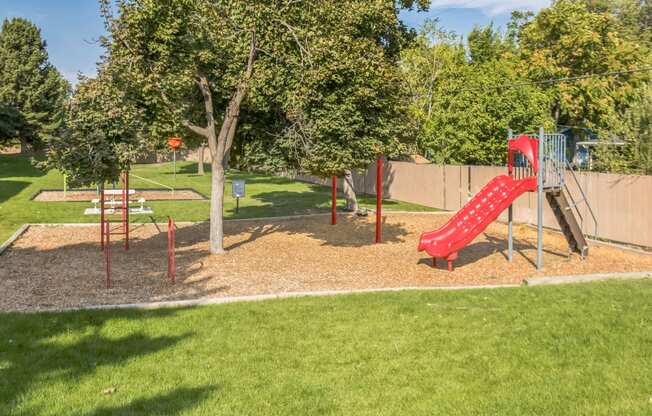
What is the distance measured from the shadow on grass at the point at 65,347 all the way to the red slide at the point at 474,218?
6623 mm

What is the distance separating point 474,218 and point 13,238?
1214 cm

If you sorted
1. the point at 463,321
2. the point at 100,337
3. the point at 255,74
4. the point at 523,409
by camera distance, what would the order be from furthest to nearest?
the point at 255,74
the point at 463,321
the point at 100,337
the point at 523,409

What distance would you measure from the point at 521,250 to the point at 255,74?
8.47m

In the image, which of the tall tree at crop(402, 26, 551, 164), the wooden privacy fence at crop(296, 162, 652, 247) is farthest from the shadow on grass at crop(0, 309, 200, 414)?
the tall tree at crop(402, 26, 551, 164)

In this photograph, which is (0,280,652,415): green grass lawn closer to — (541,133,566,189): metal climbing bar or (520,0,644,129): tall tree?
(541,133,566,189): metal climbing bar

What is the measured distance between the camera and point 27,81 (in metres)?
56.2

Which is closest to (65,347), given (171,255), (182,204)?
(171,255)

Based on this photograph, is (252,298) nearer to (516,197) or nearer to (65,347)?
(65,347)

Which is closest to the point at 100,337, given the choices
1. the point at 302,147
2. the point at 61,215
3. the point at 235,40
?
the point at 302,147

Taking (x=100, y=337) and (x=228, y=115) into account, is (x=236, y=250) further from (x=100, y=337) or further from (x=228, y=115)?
(x=100, y=337)

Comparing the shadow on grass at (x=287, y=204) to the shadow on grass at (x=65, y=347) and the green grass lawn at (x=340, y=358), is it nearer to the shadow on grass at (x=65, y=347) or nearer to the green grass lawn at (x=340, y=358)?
the shadow on grass at (x=65, y=347)

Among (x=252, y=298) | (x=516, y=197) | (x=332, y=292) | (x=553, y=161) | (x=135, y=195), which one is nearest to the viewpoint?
(x=252, y=298)

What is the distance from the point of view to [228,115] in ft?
48.5

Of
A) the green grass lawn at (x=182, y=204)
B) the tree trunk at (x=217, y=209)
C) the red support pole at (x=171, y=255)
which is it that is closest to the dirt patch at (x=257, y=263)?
the red support pole at (x=171, y=255)
